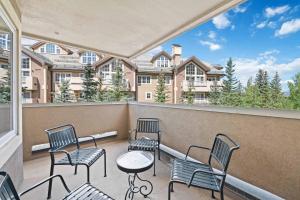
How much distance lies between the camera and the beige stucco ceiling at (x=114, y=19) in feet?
7.89

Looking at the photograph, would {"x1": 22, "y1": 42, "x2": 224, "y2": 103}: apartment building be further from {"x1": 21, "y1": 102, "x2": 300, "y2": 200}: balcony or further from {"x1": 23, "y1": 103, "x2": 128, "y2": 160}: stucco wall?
{"x1": 21, "y1": 102, "x2": 300, "y2": 200}: balcony

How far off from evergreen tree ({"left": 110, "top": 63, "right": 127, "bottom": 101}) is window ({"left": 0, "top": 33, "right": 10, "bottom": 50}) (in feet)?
32.5

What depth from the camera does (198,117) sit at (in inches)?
111

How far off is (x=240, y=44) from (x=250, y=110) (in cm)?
1189

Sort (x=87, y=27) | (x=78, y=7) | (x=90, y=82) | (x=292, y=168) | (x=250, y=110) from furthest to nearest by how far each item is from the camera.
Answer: (x=90, y=82) → (x=87, y=27) → (x=78, y=7) → (x=250, y=110) → (x=292, y=168)

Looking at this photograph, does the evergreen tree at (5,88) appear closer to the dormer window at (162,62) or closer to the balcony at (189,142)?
Answer: the balcony at (189,142)

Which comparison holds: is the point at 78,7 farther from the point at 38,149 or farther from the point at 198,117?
the point at 38,149

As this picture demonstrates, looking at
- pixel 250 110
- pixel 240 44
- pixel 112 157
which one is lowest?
pixel 112 157

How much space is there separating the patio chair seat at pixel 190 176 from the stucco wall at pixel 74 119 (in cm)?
259

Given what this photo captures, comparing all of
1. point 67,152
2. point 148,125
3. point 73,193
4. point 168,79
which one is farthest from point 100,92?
point 73,193

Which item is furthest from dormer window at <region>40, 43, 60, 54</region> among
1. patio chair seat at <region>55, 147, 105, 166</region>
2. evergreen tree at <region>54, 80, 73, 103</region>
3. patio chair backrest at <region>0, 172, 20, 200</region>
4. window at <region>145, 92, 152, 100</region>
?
patio chair backrest at <region>0, 172, 20, 200</region>

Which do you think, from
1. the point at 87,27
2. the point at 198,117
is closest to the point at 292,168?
the point at 198,117

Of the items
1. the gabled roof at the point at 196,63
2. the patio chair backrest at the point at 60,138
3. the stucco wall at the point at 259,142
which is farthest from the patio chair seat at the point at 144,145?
the gabled roof at the point at 196,63

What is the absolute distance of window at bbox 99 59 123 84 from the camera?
12766 millimetres
